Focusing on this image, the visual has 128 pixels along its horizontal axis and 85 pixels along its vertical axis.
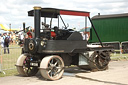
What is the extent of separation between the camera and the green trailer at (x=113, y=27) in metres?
21.8

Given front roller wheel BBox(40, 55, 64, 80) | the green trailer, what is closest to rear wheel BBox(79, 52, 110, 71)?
front roller wheel BBox(40, 55, 64, 80)

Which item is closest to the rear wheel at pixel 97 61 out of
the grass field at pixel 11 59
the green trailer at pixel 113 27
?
the grass field at pixel 11 59

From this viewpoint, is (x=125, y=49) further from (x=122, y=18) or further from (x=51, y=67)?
(x=51, y=67)

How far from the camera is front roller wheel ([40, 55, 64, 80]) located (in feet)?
26.0

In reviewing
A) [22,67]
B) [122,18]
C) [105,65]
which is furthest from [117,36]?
[22,67]

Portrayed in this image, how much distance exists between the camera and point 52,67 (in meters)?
8.14

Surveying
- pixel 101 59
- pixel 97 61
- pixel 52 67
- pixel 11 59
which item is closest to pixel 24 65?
pixel 52 67

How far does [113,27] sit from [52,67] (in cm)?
1528

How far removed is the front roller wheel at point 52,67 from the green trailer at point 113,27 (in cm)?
1308

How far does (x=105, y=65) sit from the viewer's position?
1009cm

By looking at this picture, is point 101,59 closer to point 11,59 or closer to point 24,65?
point 24,65

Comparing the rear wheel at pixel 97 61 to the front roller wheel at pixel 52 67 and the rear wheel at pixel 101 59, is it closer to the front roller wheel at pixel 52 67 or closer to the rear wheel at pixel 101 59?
the rear wheel at pixel 101 59

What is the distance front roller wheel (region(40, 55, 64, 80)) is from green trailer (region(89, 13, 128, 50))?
13.1 metres

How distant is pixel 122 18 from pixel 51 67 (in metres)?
15.3
